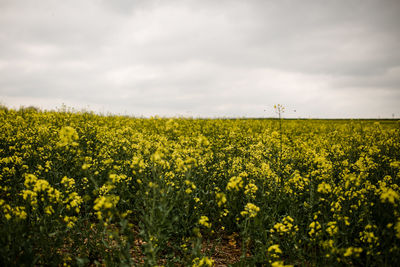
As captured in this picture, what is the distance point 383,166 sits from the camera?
22.0 feet

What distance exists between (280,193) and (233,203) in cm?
104

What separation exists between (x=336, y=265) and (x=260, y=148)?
13.0 ft

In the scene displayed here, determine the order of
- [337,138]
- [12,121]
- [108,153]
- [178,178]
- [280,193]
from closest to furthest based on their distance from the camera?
1. [280,193]
2. [178,178]
3. [108,153]
4. [12,121]
5. [337,138]

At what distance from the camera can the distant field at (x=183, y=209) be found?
296 centimetres

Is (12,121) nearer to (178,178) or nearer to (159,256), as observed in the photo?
(178,178)

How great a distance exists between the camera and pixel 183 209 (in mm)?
4027

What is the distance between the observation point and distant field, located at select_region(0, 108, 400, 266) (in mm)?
2955

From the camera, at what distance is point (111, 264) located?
10.0 feet

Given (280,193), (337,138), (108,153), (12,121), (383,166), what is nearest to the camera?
(280,193)

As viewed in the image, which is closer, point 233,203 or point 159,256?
point 159,256

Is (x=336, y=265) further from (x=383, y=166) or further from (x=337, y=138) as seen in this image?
(x=337, y=138)

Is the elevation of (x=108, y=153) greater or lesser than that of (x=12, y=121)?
lesser

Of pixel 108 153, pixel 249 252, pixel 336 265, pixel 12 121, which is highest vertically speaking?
pixel 12 121

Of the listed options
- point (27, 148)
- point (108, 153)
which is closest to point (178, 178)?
point (108, 153)
